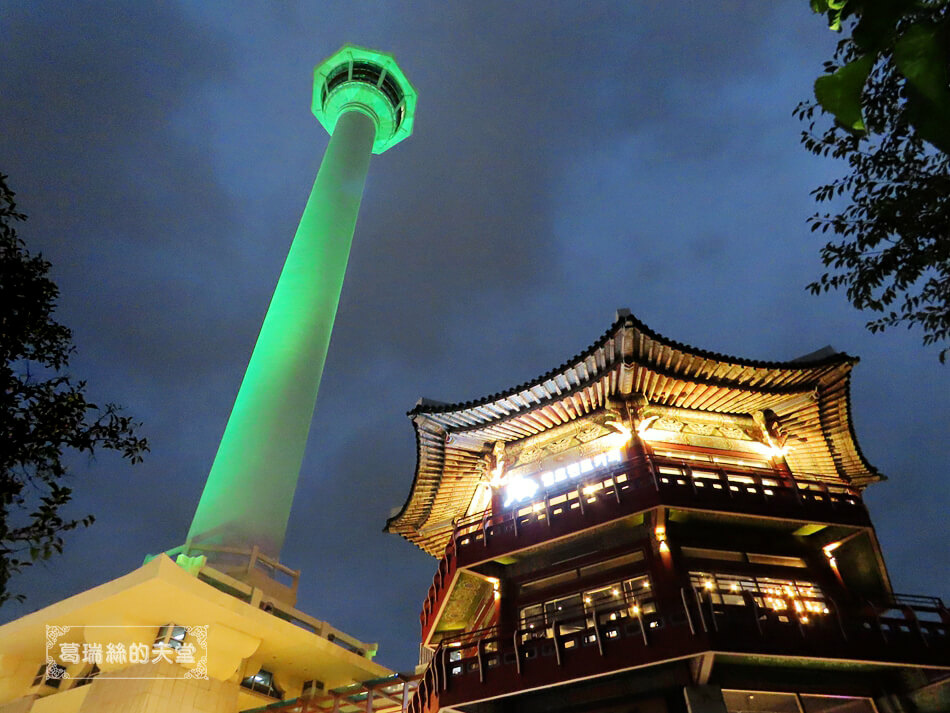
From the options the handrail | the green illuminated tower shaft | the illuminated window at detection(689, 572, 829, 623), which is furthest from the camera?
the green illuminated tower shaft

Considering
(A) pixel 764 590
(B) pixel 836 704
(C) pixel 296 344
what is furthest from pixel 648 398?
(C) pixel 296 344

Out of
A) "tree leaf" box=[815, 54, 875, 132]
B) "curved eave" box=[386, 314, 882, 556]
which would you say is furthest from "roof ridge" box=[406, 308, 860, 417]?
"tree leaf" box=[815, 54, 875, 132]

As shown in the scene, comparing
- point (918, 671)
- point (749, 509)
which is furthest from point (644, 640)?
point (918, 671)

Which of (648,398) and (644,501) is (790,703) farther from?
(648,398)

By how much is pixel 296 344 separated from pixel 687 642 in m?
23.9

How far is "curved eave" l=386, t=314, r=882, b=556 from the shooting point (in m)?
17.0

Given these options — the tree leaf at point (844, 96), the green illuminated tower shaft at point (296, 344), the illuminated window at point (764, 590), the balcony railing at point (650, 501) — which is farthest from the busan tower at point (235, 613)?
the tree leaf at point (844, 96)

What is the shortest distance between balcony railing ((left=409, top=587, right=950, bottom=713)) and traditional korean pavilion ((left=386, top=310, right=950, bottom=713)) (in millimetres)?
41

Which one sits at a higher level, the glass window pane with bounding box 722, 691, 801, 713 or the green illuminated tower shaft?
the green illuminated tower shaft

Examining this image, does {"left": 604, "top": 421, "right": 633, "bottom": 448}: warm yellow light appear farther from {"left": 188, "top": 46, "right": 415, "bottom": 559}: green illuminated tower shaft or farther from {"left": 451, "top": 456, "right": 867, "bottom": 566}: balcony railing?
{"left": 188, "top": 46, "right": 415, "bottom": 559}: green illuminated tower shaft

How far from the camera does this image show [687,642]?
40.0ft

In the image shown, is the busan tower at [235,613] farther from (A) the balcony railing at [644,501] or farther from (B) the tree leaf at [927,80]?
(B) the tree leaf at [927,80]

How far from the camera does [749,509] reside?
1527cm

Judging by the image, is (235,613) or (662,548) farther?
(235,613)
